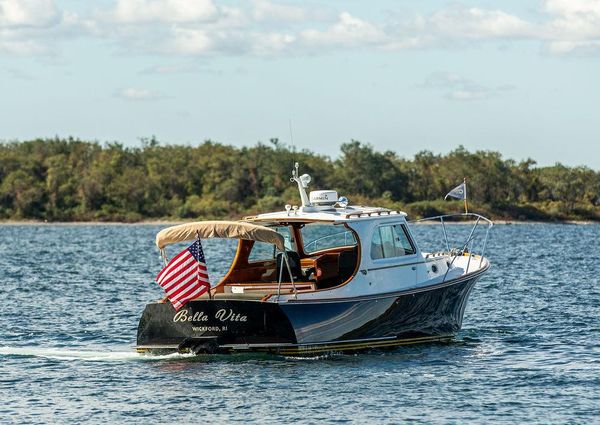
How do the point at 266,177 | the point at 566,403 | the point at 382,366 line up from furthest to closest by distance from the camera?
the point at 266,177 < the point at 382,366 < the point at 566,403

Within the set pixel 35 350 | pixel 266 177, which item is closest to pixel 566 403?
pixel 35 350

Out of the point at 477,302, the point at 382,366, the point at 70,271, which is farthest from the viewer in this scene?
the point at 70,271

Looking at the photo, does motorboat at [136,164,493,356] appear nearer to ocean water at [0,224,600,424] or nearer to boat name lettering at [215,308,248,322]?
boat name lettering at [215,308,248,322]

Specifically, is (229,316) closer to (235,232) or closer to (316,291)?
(235,232)

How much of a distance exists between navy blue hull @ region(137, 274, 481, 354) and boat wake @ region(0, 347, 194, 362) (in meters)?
0.23

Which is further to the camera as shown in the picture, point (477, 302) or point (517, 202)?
point (517, 202)

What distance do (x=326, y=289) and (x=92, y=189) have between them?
4327 inches

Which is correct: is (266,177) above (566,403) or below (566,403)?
above

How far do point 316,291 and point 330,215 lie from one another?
1.84 metres

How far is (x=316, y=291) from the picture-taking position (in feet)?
82.7

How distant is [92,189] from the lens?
13300 centimetres

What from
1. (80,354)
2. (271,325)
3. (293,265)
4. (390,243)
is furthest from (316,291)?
(80,354)

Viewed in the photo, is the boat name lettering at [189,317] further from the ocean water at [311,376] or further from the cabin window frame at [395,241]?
the cabin window frame at [395,241]

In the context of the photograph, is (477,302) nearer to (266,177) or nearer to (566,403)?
(566,403)
